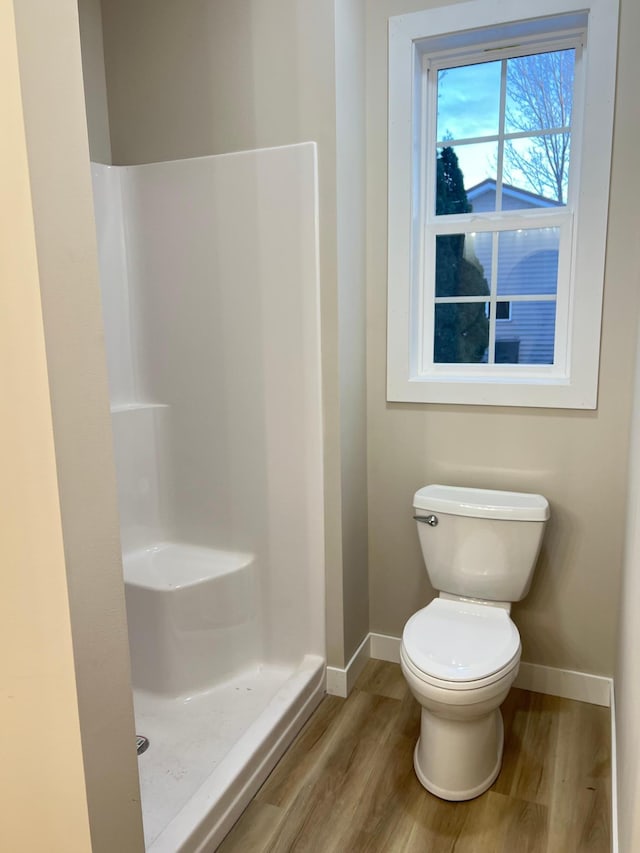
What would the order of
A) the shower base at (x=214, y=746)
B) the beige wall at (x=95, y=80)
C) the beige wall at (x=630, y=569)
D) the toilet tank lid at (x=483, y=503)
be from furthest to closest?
the beige wall at (x=95, y=80) < the toilet tank lid at (x=483, y=503) < the shower base at (x=214, y=746) < the beige wall at (x=630, y=569)

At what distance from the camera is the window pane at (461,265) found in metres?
2.20

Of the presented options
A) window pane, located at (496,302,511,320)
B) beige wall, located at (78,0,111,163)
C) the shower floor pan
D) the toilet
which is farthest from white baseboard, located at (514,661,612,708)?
beige wall, located at (78,0,111,163)

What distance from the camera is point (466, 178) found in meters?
2.19

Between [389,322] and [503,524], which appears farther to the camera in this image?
[389,322]

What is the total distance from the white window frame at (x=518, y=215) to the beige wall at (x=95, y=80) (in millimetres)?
1049

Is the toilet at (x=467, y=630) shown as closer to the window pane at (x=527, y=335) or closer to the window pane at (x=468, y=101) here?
the window pane at (x=527, y=335)

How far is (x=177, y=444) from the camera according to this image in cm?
236

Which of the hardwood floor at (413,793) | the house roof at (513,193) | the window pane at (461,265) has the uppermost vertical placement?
the house roof at (513,193)

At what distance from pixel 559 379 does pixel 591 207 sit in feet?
1.80

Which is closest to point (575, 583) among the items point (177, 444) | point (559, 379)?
point (559, 379)

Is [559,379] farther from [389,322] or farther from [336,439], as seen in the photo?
[336,439]

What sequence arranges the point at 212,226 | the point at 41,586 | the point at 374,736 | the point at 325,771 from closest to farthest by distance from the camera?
the point at 41,586 < the point at 325,771 < the point at 374,736 < the point at 212,226

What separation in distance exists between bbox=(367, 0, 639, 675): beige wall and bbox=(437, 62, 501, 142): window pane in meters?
0.23

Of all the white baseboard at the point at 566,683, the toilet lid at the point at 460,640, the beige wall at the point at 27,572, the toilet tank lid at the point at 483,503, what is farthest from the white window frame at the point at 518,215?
the beige wall at the point at 27,572
